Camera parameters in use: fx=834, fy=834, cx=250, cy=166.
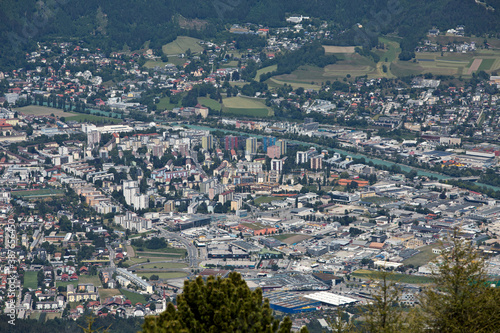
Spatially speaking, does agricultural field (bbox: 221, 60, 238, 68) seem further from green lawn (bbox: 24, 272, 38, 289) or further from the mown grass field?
green lawn (bbox: 24, 272, 38, 289)

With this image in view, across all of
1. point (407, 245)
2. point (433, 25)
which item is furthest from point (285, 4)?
point (407, 245)

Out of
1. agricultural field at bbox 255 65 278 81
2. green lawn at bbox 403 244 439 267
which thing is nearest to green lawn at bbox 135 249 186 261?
green lawn at bbox 403 244 439 267

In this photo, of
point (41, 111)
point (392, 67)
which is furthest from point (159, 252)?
point (392, 67)

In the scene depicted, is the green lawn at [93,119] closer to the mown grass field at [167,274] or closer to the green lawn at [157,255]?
the green lawn at [157,255]

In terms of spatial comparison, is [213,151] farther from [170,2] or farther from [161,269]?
[170,2]

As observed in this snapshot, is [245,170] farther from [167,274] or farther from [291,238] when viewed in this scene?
[167,274]

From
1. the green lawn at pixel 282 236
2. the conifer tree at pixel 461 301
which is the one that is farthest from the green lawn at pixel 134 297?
the conifer tree at pixel 461 301
